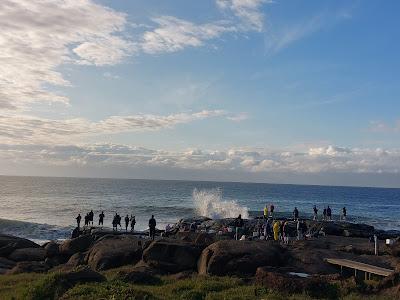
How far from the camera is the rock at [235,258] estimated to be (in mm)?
20719

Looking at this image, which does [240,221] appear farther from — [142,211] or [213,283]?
[142,211]

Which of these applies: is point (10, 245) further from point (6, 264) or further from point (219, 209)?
point (219, 209)

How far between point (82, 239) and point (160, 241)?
28.3 feet

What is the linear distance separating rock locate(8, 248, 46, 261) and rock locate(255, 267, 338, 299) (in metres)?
18.0

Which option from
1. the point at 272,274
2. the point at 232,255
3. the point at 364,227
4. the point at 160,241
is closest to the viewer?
the point at 272,274

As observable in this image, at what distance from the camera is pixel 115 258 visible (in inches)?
952

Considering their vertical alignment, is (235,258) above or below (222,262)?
above

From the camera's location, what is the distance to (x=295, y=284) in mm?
15930

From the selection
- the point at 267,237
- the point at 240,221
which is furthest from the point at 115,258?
the point at 240,221

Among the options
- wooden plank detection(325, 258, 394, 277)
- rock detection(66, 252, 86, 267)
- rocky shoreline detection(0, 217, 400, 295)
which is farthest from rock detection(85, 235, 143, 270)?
wooden plank detection(325, 258, 394, 277)

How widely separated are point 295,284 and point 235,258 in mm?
5360

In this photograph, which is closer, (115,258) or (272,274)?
(272,274)

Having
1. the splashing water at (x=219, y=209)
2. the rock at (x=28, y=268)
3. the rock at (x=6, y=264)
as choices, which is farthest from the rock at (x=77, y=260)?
the splashing water at (x=219, y=209)

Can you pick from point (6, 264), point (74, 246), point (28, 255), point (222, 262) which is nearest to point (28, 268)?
point (6, 264)
